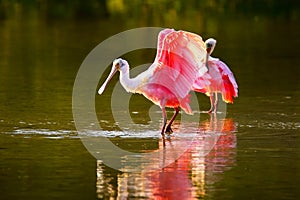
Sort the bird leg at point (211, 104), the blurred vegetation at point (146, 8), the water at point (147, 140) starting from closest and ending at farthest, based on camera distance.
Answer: the water at point (147, 140) → the bird leg at point (211, 104) → the blurred vegetation at point (146, 8)

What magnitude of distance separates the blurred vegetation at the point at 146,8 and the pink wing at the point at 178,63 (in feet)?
72.7

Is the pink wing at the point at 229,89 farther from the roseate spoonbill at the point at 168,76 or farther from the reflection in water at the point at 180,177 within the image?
the reflection in water at the point at 180,177

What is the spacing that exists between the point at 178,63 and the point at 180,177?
3.61 m

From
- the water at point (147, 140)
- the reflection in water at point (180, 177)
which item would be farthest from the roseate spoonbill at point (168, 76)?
the reflection in water at point (180, 177)

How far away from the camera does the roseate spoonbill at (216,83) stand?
16641mm

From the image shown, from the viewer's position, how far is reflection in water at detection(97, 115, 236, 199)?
10281mm

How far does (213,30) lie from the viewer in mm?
32844

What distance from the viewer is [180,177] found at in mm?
11102

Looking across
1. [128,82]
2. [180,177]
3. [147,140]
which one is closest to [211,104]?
[128,82]

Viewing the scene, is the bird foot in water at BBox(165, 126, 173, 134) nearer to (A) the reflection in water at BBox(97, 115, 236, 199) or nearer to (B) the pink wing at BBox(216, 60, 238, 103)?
(A) the reflection in water at BBox(97, 115, 236, 199)

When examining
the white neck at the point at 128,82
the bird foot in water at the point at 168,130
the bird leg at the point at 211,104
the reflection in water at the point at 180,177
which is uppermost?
the white neck at the point at 128,82

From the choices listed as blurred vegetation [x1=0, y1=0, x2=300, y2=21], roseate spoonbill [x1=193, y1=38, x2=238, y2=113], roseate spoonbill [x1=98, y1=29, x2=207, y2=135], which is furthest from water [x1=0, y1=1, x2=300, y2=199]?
blurred vegetation [x1=0, y1=0, x2=300, y2=21]

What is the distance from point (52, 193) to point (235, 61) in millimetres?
14475

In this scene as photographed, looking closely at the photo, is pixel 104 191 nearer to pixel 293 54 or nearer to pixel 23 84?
pixel 23 84
